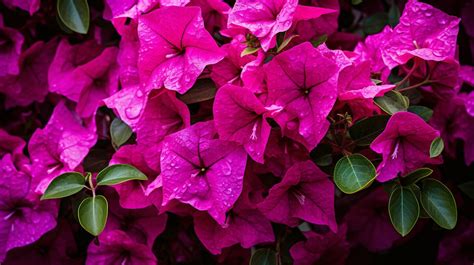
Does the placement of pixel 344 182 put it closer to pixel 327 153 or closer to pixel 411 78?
pixel 327 153

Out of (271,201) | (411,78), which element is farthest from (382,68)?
(271,201)

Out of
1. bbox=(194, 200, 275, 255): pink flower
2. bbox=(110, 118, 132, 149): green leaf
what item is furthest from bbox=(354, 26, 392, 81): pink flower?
bbox=(110, 118, 132, 149): green leaf

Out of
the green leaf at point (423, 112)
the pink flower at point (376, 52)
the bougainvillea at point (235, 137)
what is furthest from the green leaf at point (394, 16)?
the green leaf at point (423, 112)

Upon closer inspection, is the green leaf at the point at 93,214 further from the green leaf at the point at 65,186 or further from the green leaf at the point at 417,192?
the green leaf at the point at 417,192

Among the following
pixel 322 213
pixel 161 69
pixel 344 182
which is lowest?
pixel 322 213

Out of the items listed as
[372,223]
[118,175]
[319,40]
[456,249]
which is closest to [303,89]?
[319,40]

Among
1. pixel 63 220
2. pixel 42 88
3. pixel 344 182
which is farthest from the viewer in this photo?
pixel 42 88

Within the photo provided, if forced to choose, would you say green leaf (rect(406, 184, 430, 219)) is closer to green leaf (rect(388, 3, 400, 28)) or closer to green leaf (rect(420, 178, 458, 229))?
green leaf (rect(420, 178, 458, 229))
